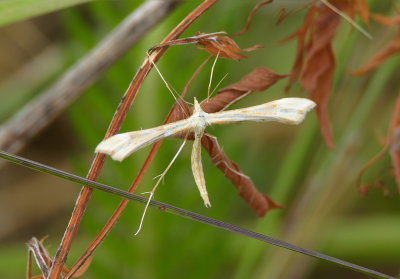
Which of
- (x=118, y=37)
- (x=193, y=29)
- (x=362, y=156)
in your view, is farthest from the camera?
(x=362, y=156)

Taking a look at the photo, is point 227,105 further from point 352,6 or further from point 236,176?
point 352,6

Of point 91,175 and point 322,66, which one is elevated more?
point 322,66

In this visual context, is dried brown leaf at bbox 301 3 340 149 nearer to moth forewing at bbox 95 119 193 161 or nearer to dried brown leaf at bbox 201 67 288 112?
dried brown leaf at bbox 201 67 288 112

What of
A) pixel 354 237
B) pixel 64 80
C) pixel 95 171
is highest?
pixel 64 80

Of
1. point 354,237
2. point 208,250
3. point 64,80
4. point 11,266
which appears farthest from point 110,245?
point 354,237

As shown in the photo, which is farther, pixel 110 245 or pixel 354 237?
pixel 354 237

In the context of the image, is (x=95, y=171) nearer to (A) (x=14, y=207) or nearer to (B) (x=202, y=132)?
(B) (x=202, y=132)

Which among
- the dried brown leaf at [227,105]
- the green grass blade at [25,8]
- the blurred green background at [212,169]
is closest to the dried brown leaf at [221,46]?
the dried brown leaf at [227,105]

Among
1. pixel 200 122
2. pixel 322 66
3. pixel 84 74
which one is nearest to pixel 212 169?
pixel 84 74
